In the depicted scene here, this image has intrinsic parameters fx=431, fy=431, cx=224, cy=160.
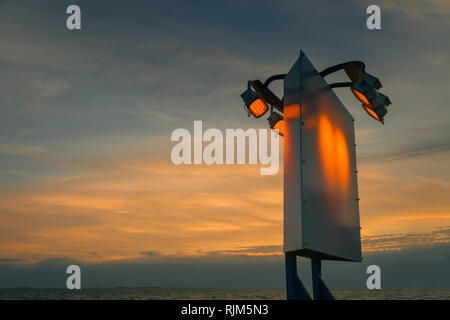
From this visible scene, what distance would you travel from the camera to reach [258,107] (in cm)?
534

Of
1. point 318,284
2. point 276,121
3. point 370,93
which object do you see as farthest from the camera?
point 276,121

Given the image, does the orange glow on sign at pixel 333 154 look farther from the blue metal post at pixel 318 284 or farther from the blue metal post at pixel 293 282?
the blue metal post at pixel 318 284

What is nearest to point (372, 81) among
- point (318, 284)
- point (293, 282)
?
point (293, 282)

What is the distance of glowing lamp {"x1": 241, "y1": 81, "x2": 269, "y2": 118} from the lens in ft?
17.1

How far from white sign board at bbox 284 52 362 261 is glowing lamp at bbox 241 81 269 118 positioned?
2.55 feet

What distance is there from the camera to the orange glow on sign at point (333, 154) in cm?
455

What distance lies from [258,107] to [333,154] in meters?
1.10

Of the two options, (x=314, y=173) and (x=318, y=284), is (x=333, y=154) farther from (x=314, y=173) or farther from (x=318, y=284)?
(x=318, y=284)

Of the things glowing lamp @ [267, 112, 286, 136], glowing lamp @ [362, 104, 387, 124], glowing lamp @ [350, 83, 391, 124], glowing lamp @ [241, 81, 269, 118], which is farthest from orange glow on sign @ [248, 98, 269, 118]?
glowing lamp @ [362, 104, 387, 124]
